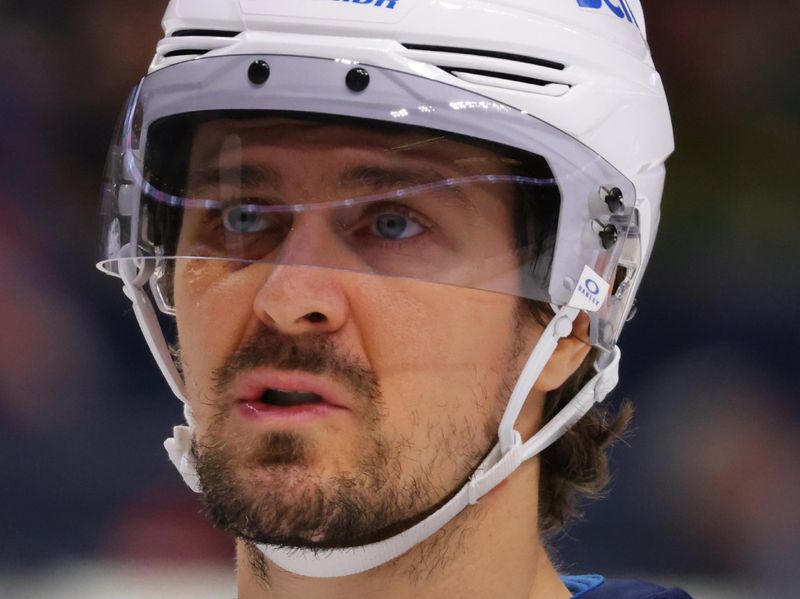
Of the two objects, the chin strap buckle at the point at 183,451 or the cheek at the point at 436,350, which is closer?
the cheek at the point at 436,350

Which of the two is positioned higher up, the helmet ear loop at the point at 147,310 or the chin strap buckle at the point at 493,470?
the helmet ear loop at the point at 147,310


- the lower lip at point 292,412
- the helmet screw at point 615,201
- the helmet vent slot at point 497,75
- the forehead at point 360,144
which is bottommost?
the lower lip at point 292,412

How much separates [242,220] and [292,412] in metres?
0.25

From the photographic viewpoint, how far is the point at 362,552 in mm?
1595

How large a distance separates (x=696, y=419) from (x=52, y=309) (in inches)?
54.9

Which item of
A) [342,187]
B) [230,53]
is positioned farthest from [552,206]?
[230,53]

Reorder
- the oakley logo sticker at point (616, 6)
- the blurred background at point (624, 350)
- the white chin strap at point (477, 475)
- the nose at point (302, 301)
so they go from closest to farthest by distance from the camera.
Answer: the nose at point (302, 301), the white chin strap at point (477, 475), the oakley logo sticker at point (616, 6), the blurred background at point (624, 350)

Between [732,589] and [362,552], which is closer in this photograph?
[362,552]

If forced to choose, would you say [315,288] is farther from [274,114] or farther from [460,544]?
[460,544]

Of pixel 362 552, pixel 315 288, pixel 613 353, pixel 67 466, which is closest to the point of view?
pixel 315 288

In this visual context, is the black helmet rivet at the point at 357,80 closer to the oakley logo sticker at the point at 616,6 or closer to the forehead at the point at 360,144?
the forehead at the point at 360,144

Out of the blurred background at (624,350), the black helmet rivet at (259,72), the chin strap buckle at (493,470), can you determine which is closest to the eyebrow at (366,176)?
the black helmet rivet at (259,72)

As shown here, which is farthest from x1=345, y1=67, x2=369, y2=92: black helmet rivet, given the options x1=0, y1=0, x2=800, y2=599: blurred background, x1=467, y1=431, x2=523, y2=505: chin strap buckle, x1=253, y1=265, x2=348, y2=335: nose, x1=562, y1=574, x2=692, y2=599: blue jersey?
x1=0, y1=0, x2=800, y2=599: blurred background

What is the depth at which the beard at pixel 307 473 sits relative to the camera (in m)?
1.49
